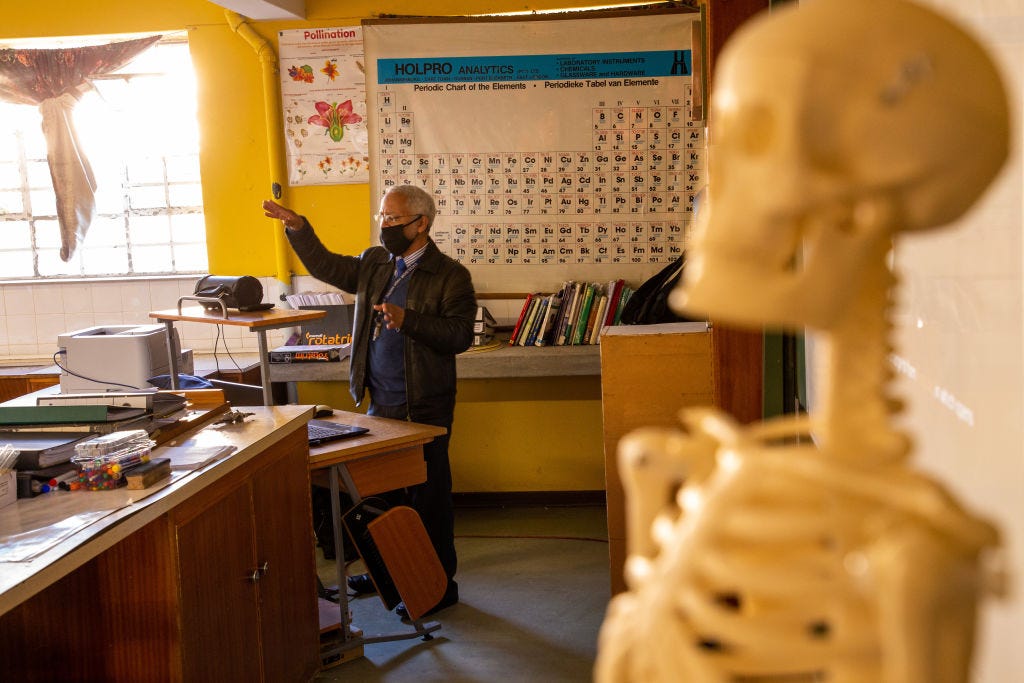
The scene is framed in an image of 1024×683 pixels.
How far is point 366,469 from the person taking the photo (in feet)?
10.8

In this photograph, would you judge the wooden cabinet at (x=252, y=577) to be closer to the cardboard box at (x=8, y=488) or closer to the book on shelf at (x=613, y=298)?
the cardboard box at (x=8, y=488)

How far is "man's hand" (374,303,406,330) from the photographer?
337 cm

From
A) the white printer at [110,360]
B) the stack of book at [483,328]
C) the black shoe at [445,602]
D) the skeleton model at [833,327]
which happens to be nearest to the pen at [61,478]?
the white printer at [110,360]

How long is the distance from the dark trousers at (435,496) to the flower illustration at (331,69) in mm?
2049

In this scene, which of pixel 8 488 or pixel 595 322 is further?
pixel 595 322

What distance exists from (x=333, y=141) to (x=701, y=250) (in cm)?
463

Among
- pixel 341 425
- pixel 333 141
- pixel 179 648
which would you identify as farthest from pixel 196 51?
pixel 179 648

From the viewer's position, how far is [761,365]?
Result: 90.7 inches

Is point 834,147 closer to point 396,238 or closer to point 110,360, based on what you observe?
point 396,238

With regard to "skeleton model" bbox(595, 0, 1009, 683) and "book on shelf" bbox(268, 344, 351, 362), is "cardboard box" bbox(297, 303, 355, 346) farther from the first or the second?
"skeleton model" bbox(595, 0, 1009, 683)

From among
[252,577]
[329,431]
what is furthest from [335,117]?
[252,577]

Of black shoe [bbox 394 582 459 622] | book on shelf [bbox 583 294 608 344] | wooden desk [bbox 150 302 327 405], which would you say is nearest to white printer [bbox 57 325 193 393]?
wooden desk [bbox 150 302 327 405]

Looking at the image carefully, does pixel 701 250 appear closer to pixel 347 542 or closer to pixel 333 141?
pixel 347 542

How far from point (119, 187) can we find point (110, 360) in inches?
80.4
